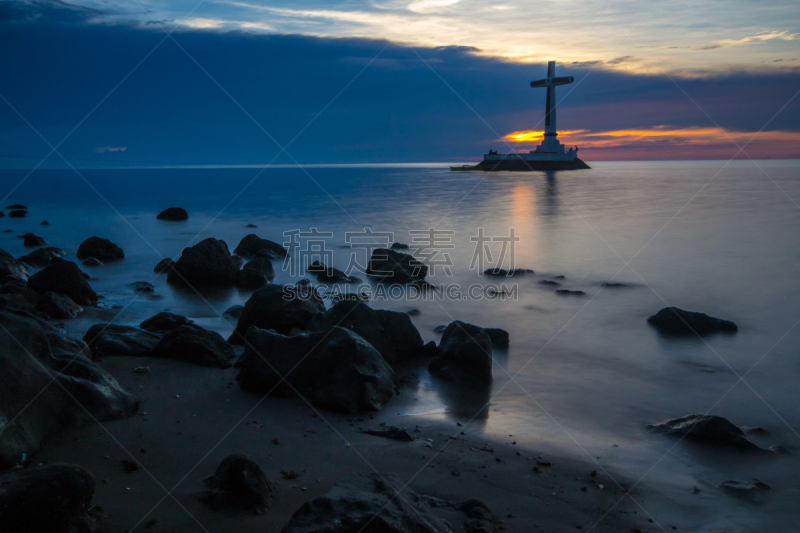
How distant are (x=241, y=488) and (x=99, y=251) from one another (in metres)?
14.2

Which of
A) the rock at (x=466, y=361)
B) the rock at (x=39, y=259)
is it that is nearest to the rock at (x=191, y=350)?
the rock at (x=466, y=361)

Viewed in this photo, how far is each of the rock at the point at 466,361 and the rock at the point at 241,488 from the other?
3511 mm

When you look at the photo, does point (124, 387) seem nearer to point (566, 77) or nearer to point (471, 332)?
point (471, 332)

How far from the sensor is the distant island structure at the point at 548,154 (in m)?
78.8

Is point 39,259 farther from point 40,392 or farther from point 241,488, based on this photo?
point 241,488

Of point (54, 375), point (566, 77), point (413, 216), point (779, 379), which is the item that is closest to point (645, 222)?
point (413, 216)

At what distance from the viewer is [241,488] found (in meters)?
3.50

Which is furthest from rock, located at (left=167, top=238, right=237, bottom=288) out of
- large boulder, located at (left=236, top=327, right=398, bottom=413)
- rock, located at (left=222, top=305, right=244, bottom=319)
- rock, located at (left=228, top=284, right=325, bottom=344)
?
large boulder, located at (left=236, top=327, right=398, bottom=413)

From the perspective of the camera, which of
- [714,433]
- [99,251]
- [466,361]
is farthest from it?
[99,251]

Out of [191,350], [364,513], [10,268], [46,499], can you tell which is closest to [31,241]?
[10,268]

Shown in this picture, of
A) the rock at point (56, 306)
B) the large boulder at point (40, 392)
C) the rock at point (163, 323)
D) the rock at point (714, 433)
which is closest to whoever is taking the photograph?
the large boulder at point (40, 392)

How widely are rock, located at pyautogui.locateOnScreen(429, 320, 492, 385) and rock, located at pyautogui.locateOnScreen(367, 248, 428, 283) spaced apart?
5912mm

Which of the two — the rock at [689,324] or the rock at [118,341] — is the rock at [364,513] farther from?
the rock at [689,324]

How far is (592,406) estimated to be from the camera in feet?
21.1
